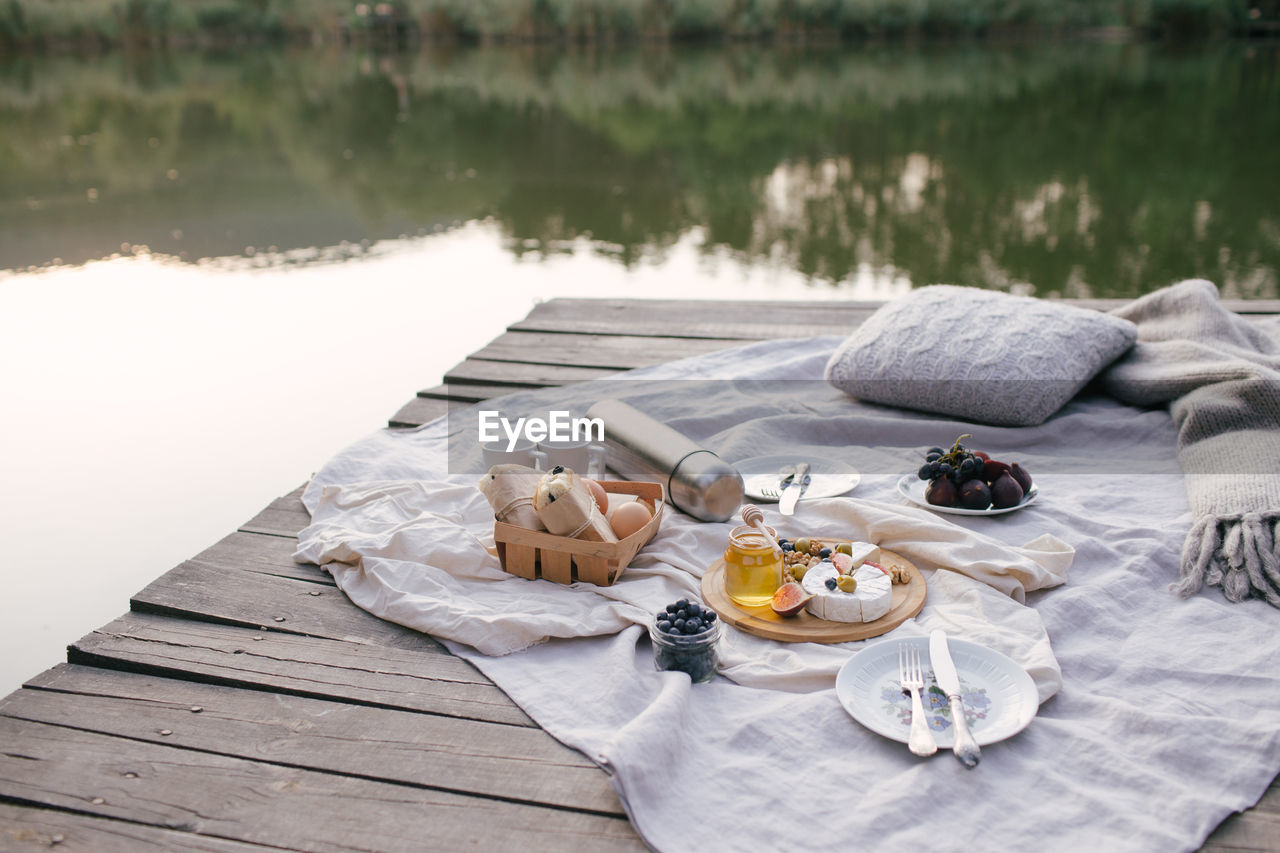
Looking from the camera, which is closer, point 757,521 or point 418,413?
point 757,521

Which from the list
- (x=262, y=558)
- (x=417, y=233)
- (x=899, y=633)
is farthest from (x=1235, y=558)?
(x=417, y=233)

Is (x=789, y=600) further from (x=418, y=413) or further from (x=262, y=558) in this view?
(x=418, y=413)

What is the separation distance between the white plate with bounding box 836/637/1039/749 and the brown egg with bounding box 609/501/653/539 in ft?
1.82

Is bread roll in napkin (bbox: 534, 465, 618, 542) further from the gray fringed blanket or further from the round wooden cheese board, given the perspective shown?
the gray fringed blanket


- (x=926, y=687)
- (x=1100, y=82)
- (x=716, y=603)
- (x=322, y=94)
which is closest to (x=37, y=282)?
(x=716, y=603)

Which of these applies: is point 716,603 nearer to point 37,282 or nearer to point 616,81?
point 37,282

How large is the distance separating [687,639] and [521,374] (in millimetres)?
1963

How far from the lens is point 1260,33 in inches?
933

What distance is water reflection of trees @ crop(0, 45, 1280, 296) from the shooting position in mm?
6988

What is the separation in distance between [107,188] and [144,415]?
6.03 m

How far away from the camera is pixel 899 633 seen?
1.70 metres

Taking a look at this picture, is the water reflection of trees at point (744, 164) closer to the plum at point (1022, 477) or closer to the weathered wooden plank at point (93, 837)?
the plum at point (1022, 477)

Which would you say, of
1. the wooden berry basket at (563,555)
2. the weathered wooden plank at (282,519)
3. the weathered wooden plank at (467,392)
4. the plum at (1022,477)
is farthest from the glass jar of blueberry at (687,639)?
the weathered wooden plank at (467,392)

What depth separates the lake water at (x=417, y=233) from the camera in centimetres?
399
